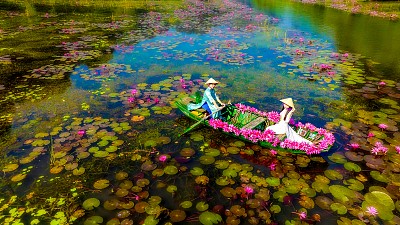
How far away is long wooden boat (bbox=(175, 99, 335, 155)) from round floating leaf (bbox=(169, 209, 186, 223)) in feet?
8.95

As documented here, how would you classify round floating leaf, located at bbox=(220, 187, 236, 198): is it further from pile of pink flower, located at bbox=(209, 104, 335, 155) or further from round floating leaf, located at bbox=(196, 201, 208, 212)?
pile of pink flower, located at bbox=(209, 104, 335, 155)

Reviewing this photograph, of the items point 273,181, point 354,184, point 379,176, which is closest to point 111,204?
point 273,181

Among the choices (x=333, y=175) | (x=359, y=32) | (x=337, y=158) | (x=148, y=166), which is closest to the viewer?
(x=333, y=175)

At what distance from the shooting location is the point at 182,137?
7.70 metres

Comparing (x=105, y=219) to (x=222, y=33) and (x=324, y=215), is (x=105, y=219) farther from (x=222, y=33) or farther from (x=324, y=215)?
(x=222, y=33)

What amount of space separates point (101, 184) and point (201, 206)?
2262mm

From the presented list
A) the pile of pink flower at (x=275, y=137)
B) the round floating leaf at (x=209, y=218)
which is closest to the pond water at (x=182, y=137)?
the round floating leaf at (x=209, y=218)

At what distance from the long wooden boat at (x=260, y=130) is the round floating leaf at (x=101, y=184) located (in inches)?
123

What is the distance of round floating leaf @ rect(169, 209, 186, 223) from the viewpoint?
5.00 meters

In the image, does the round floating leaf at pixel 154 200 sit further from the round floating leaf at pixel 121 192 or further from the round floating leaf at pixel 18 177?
the round floating leaf at pixel 18 177

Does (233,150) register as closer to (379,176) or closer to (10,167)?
(379,176)

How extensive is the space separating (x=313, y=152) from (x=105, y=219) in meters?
4.79

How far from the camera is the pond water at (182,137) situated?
5258mm

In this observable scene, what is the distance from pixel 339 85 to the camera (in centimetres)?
1108
